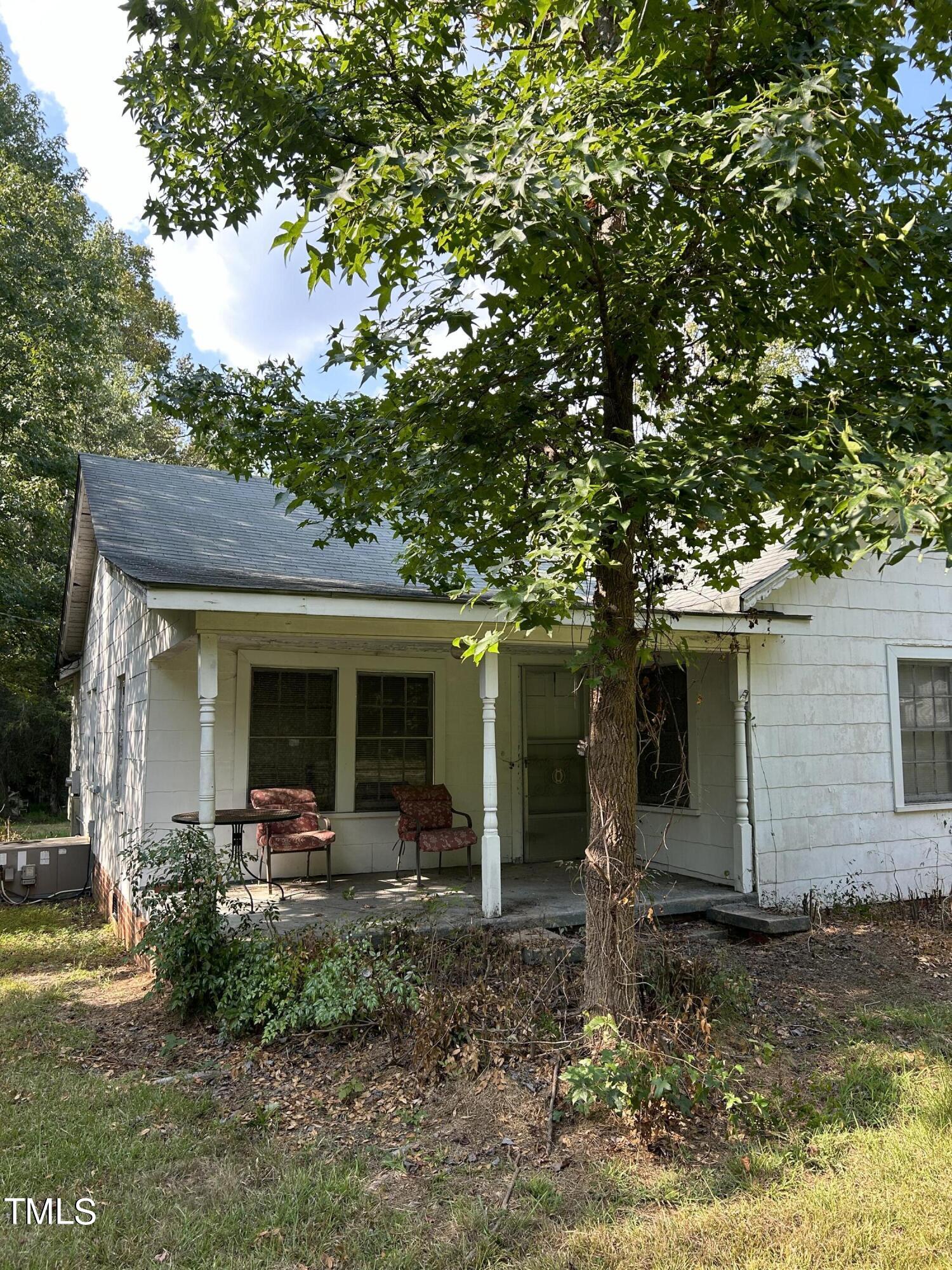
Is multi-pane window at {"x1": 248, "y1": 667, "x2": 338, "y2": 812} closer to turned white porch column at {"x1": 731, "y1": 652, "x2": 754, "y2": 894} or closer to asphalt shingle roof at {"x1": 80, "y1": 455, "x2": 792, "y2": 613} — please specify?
asphalt shingle roof at {"x1": 80, "y1": 455, "x2": 792, "y2": 613}

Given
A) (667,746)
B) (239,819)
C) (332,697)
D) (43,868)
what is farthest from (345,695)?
(43,868)

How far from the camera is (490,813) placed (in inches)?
265

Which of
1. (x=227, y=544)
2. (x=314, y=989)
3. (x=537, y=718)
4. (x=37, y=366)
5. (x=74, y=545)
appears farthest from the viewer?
(x=37, y=366)

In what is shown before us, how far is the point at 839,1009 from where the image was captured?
5.66m

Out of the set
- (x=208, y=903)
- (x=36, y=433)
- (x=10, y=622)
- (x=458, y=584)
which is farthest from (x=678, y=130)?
(x=10, y=622)

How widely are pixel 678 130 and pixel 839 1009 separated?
5.22 meters

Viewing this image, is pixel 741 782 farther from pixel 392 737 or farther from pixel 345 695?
pixel 345 695

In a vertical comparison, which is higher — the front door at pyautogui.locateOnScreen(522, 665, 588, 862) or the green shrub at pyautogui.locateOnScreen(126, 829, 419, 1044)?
the front door at pyautogui.locateOnScreen(522, 665, 588, 862)

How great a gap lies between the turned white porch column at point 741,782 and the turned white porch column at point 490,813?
2.53m

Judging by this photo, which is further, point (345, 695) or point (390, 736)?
point (390, 736)

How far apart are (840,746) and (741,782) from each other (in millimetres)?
1436

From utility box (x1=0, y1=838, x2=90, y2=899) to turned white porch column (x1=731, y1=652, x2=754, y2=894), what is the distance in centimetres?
789

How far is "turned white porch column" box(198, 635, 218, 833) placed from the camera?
6020 millimetres

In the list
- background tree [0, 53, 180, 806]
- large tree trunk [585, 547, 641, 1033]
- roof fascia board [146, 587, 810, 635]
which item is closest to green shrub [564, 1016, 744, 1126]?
large tree trunk [585, 547, 641, 1033]
